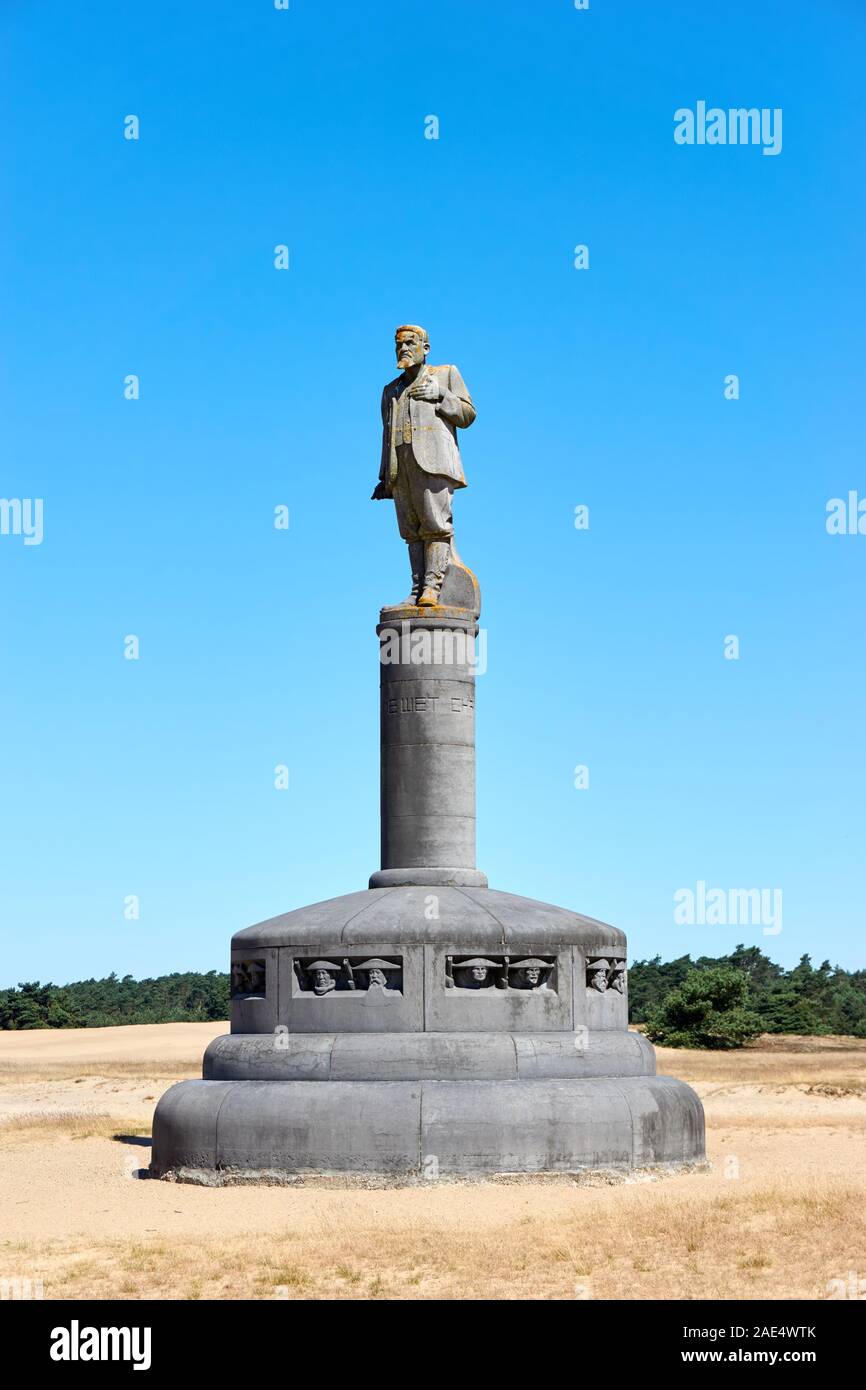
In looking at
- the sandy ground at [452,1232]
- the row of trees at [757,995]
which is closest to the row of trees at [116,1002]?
the row of trees at [757,995]

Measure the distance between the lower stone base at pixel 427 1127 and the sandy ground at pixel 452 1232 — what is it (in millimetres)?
292

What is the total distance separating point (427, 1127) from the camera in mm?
16312

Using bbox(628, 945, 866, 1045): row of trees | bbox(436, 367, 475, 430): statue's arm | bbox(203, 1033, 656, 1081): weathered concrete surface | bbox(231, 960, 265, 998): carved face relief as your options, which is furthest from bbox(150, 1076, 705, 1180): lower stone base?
bbox(628, 945, 866, 1045): row of trees

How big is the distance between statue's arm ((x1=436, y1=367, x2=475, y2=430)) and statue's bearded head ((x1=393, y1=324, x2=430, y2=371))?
1.46 feet

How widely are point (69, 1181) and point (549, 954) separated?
5815 mm

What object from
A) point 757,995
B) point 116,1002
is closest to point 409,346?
point 757,995

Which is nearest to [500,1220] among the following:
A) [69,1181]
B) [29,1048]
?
[69,1181]

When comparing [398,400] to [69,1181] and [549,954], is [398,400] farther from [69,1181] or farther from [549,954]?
[69,1181]

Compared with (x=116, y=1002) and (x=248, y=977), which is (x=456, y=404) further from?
(x=116, y=1002)

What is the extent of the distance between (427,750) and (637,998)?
39.8 m

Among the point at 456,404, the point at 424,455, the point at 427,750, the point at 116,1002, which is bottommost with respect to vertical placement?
the point at 116,1002

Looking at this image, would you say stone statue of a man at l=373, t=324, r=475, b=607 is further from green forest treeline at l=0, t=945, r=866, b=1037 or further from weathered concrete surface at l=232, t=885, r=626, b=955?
green forest treeline at l=0, t=945, r=866, b=1037
